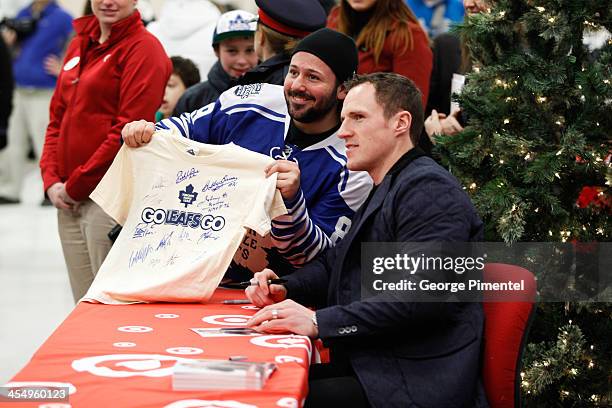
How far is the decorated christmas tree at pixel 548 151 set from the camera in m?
3.70

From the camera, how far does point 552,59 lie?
3.83 meters

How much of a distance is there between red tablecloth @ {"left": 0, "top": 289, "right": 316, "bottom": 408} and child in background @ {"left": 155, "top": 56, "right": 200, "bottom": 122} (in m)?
2.40

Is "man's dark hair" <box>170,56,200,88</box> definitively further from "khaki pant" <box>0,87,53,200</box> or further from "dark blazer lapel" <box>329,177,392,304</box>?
"khaki pant" <box>0,87,53,200</box>

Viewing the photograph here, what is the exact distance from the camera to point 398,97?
3184mm

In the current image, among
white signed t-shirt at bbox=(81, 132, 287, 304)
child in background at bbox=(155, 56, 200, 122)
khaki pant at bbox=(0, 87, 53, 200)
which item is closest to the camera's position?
white signed t-shirt at bbox=(81, 132, 287, 304)

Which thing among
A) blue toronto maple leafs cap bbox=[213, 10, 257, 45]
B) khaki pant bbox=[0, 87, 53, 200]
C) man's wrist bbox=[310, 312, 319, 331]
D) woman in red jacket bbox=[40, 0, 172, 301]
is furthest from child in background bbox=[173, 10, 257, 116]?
khaki pant bbox=[0, 87, 53, 200]

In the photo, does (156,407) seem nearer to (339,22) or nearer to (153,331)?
(153,331)

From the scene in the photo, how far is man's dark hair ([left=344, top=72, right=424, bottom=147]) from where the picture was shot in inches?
125

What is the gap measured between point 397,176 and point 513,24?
1.01 metres

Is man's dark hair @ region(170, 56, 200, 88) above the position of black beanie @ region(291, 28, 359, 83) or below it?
above

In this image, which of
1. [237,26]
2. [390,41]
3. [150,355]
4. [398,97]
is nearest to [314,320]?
[150,355]

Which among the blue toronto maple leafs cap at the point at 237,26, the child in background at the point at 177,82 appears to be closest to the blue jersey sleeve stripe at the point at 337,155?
the blue toronto maple leafs cap at the point at 237,26
